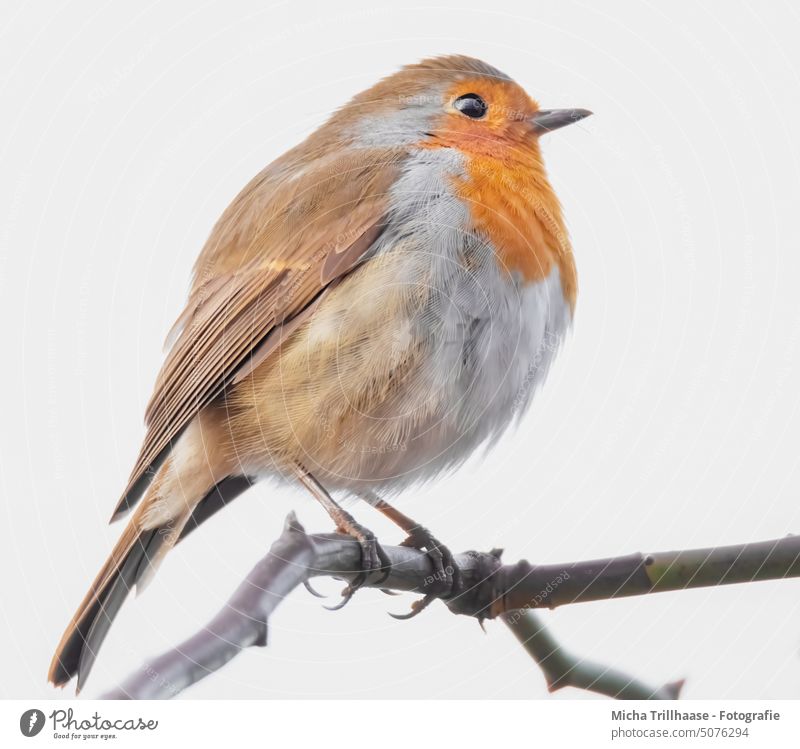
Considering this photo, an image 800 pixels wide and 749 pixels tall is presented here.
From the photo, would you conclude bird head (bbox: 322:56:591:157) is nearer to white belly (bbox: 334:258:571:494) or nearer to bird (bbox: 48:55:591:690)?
bird (bbox: 48:55:591:690)

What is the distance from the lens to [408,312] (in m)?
2.61

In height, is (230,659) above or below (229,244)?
below

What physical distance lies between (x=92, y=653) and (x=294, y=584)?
111 cm

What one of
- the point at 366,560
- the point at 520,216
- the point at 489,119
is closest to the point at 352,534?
the point at 366,560

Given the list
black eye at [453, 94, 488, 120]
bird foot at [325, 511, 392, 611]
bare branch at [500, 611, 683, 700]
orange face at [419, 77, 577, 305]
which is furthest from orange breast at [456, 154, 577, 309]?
bare branch at [500, 611, 683, 700]

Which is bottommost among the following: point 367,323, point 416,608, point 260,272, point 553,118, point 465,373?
point 416,608

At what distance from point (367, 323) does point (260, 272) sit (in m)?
0.45

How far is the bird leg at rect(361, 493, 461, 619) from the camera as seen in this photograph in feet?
9.01

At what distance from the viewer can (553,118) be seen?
306cm

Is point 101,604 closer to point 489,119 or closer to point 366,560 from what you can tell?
point 366,560

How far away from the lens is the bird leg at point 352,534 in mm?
2477
